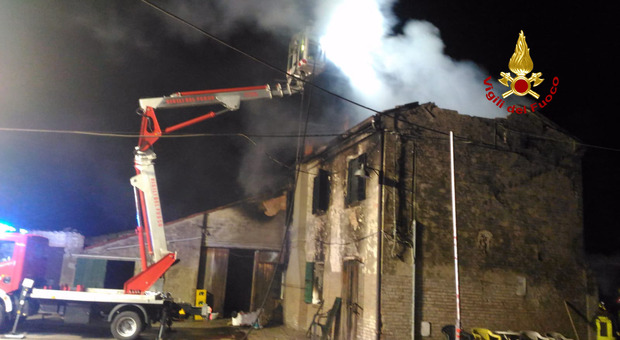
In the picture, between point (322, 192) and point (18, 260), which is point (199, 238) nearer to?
point (322, 192)

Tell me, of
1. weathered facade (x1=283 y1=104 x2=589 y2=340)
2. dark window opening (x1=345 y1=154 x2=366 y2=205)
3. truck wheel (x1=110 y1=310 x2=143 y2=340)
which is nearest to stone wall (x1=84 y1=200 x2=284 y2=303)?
truck wheel (x1=110 y1=310 x2=143 y2=340)

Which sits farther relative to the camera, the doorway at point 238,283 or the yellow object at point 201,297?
the doorway at point 238,283

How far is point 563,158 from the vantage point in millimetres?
11992

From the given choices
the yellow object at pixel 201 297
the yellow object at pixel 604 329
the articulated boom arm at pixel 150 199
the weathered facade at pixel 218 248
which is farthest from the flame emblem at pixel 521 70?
the yellow object at pixel 201 297

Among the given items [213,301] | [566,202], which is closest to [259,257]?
[213,301]

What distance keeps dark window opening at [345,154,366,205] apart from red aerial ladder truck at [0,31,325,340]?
2.72 meters

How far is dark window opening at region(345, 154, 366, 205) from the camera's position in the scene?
11422mm

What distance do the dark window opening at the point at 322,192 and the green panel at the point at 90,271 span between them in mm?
8872

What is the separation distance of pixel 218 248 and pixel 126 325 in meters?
5.97

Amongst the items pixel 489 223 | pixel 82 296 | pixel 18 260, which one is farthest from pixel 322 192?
pixel 18 260

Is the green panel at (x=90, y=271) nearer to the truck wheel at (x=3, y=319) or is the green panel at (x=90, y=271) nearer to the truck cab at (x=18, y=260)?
the truck cab at (x=18, y=260)

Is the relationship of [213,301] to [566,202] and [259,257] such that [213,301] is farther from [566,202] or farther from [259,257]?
[566,202]

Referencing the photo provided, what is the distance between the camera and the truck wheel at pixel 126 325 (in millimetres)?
11164

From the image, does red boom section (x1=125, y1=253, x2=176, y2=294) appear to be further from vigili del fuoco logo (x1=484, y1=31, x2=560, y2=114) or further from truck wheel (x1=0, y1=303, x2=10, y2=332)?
vigili del fuoco logo (x1=484, y1=31, x2=560, y2=114)
